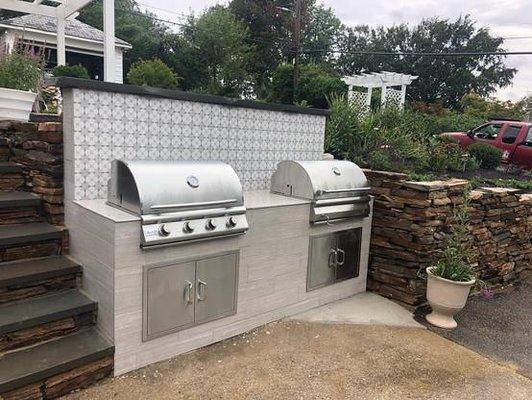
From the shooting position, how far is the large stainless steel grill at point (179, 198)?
253 cm

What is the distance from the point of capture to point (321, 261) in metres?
3.72

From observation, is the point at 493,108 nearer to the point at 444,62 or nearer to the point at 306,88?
→ the point at 444,62

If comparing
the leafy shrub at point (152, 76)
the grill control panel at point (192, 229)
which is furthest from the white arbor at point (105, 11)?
the leafy shrub at point (152, 76)

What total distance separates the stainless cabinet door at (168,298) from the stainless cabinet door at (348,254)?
1587 millimetres

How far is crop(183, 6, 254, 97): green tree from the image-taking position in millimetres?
19359

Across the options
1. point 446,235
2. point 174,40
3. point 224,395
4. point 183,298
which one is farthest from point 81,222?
point 174,40

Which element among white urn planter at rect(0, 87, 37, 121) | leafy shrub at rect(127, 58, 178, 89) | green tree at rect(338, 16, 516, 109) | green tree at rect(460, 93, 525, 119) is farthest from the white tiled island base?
green tree at rect(338, 16, 516, 109)

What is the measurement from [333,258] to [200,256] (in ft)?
4.82

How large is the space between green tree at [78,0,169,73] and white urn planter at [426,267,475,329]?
1834 centimetres

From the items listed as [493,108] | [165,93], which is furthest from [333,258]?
[493,108]

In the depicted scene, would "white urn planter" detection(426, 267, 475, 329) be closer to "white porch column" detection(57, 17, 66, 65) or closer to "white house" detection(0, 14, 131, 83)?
"white porch column" detection(57, 17, 66, 65)

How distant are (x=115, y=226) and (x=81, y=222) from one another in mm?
555

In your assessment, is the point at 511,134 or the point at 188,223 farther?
the point at 511,134

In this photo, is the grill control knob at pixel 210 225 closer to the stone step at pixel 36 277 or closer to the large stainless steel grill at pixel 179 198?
the large stainless steel grill at pixel 179 198
